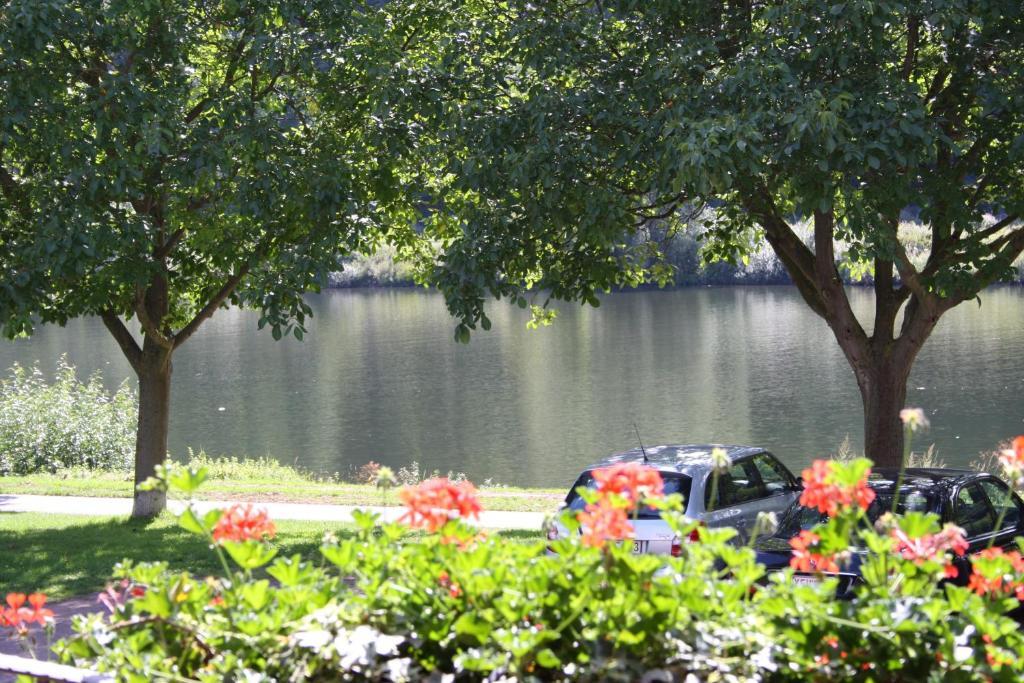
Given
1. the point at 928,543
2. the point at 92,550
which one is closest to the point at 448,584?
the point at 928,543

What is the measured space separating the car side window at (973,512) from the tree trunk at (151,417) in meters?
10.9

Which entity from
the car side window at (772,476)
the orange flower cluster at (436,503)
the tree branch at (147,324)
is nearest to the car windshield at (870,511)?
the car side window at (772,476)

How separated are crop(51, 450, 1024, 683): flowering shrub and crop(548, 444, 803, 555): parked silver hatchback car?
641cm

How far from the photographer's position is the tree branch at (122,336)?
1552 cm

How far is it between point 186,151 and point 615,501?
11.6m

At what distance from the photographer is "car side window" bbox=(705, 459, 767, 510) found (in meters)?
10.9

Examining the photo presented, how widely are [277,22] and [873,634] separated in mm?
13575

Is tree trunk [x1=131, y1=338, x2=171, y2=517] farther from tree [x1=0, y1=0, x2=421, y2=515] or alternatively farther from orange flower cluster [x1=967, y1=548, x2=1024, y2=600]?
orange flower cluster [x1=967, y1=548, x2=1024, y2=600]

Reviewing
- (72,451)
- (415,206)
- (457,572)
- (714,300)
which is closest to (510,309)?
(714,300)

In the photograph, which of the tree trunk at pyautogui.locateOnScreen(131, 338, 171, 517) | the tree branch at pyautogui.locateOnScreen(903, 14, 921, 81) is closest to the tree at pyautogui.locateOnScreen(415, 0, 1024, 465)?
the tree branch at pyautogui.locateOnScreen(903, 14, 921, 81)

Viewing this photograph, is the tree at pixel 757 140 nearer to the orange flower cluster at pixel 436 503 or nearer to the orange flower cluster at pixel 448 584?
the orange flower cluster at pixel 436 503

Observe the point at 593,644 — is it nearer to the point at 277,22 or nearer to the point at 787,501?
the point at 787,501

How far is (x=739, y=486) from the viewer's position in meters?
11.3

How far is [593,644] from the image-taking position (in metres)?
2.95
